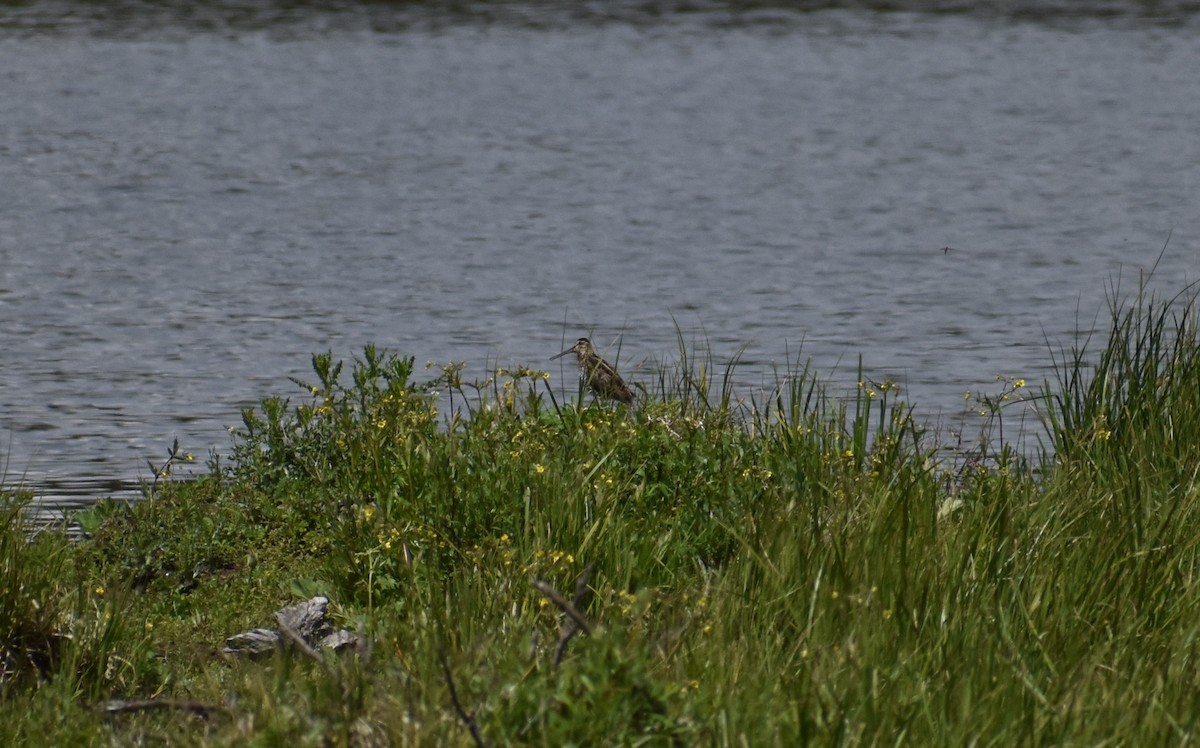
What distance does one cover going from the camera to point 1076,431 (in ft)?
24.5

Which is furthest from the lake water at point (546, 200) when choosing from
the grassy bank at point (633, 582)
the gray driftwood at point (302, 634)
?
the gray driftwood at point (302, 634)

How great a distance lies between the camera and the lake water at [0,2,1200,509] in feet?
35.8

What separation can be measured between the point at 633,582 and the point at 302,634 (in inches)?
42.2

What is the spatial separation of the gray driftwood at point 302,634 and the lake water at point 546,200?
2.43 meters

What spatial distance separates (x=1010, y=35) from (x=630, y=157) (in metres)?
12.3

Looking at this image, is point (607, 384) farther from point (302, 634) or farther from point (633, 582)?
point (302, 634)

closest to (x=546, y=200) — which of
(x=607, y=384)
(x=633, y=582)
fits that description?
(x=607, y=384)

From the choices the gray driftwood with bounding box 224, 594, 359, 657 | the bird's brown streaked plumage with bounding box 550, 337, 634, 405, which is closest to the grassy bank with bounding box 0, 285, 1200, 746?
the gray driftwood with bounding box 224, 594, 359, 657

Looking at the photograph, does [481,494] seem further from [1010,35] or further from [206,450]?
[1010,35]

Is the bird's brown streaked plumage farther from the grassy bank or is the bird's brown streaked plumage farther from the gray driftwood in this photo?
the gray driftwood

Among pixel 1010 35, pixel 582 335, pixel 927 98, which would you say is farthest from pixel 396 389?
pixel 1010 35

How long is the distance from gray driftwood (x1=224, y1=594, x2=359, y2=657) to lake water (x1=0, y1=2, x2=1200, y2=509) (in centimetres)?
243

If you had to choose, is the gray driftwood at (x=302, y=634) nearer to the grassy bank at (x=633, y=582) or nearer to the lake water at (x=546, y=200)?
the grassy bank at (x=633, y=582)

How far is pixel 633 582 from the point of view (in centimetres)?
627
